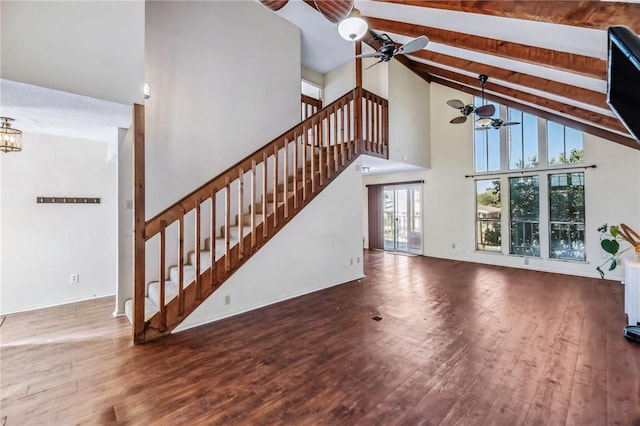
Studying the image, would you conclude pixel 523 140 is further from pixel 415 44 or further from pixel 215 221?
pixel 215 221

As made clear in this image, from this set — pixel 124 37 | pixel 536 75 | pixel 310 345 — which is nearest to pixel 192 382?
pixel 310 345

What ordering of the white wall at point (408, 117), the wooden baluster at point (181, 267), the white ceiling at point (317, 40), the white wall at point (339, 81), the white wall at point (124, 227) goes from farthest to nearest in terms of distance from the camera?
the white wall at point (339, 81) → the white wall at point (408, 117) → the white ceiling at point (317, 40) → the white wall at point (124, 227) → the wooden baluster at point (181, 267)

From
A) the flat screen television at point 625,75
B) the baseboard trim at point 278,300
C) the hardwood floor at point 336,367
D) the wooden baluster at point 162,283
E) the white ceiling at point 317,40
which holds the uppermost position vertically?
the white ceiling at point 317,40

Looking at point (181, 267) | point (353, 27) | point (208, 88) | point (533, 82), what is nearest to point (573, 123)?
point (533, 82)

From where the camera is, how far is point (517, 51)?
11.0 ft

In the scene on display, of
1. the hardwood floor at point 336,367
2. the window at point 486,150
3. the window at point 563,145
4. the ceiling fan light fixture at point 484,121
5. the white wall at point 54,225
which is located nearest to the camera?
the hardwood floor at point 336,367

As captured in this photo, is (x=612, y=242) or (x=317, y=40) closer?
(x=612, y=242)

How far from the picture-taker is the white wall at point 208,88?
369cm

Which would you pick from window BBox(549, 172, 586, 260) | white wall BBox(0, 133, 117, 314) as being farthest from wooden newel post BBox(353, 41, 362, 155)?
window BBox(549, 172, 586, 260)

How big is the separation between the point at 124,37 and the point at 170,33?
136cm

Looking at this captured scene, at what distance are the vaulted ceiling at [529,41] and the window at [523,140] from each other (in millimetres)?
830

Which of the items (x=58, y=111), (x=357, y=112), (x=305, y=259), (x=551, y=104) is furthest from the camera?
(x=357, y=112)

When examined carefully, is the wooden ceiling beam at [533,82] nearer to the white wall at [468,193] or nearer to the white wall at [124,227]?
the white wall at [468,193]

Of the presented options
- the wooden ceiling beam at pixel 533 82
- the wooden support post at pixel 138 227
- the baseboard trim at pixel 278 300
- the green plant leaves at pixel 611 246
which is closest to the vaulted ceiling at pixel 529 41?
the wooden ceiling beam at pixel 533 82
